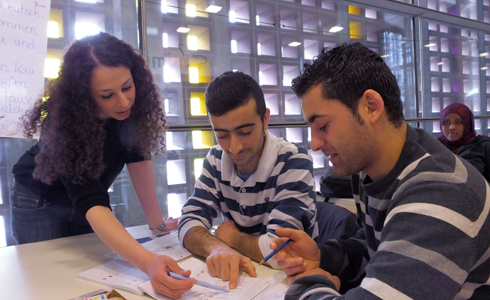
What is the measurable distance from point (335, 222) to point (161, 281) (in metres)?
0.63

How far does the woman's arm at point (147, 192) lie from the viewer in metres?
1.43

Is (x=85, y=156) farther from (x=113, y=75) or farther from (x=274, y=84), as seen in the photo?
(x=274, y=84)

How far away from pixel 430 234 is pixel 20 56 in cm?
179

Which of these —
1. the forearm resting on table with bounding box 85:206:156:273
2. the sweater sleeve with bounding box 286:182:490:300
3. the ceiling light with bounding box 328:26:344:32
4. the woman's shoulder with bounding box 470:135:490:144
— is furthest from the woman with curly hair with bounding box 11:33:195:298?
the woman's shoulder with bounding box 470:135:490:144

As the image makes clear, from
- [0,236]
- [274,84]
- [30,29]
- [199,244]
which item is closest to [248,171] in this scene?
[199,244]

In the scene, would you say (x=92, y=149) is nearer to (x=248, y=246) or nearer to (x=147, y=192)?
(x=147, y=192)

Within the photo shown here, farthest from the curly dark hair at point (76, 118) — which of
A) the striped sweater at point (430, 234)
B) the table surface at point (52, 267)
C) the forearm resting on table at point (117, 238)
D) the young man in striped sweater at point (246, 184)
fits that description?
the striped sweater at point (430, 234)

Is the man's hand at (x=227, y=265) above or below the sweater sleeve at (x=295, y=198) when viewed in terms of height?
below

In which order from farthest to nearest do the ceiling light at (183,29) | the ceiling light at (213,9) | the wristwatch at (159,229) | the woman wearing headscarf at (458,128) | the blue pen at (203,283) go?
the woman wearing headscarf at (458,128) → the ceiling light at (213,9) → the ceiling light at (183,29) → the wristwatch at (159,229) → the blue pen at (203,283)

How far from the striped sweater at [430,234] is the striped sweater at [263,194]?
429 mm

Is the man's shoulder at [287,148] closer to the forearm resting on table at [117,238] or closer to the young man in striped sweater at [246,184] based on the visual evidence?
the young man in striped sweater at [246,184]

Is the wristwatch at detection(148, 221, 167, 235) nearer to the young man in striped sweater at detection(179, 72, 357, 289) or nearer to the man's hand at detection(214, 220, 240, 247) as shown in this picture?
the young man in striped sweater at detection(179, 72, 357, 289)

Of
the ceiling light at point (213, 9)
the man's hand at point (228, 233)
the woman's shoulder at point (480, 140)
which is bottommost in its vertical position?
the man's hand at point (228, 233)

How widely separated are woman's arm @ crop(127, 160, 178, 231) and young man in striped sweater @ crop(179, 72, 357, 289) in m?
0.20
